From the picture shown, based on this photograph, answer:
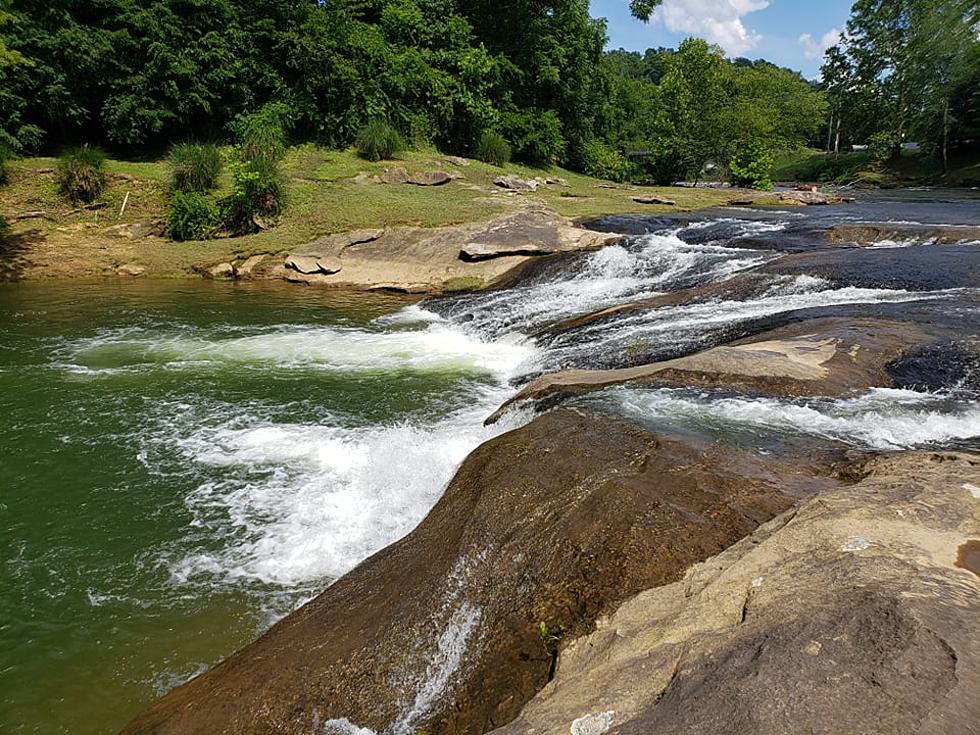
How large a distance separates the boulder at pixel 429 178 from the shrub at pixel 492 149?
5533 mm

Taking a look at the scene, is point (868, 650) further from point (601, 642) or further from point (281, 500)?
point (281, 500)

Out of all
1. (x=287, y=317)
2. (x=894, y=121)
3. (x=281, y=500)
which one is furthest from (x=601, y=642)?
(x=894, y=121)

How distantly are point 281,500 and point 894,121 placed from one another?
1890 inches

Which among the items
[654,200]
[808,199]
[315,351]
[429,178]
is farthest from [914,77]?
[315,351]

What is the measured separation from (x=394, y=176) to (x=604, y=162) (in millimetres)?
16878

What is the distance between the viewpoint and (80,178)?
16.9 metres

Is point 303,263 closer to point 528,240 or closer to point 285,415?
point 528,240

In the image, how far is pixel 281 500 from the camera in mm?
5199

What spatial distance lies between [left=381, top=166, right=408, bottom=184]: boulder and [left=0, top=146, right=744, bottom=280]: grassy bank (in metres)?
0.37

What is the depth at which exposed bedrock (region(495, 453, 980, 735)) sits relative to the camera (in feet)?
5.44

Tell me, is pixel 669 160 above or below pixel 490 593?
above

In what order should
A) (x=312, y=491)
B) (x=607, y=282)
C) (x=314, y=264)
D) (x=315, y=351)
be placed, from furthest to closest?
(x=314, y=264)
(x=607, y=282)
(x=315, y=351)
(x=312, y=491)

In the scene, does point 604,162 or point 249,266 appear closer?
point 249,266

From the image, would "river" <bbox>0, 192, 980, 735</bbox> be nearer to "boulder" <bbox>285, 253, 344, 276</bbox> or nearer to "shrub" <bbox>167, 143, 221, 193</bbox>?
"boulder" <bbox>285, 253, 344, 276</bbox>
